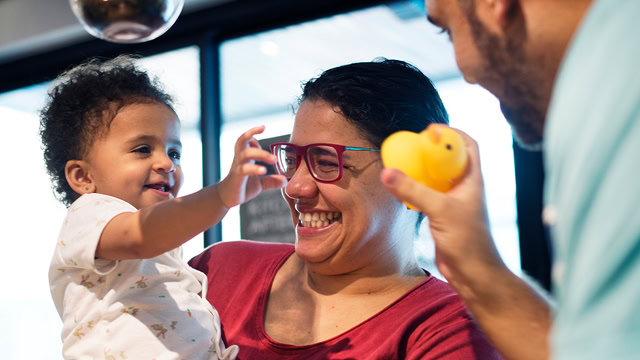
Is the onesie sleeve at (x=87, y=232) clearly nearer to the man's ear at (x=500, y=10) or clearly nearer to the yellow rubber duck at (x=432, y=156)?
the yellow rubber duck at (x=432, y=156)

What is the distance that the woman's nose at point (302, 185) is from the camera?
158 centimetres

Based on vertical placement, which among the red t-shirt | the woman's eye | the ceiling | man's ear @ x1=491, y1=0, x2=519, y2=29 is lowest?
the red t-shirt

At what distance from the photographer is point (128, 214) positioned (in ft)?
4.10

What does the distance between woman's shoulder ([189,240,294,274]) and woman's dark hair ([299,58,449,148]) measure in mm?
468

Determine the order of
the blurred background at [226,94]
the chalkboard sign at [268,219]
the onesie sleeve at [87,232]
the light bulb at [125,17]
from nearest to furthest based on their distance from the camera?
the light bulb at [125,17]
the onesie sleeve at [87,232]
the blurred background at [226,94]
the chalkboard sign at [268,219]

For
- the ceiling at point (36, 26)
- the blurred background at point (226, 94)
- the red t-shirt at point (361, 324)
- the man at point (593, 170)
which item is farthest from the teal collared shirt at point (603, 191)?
the ceiling at point (36, 26)

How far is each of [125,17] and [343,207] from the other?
74 cm

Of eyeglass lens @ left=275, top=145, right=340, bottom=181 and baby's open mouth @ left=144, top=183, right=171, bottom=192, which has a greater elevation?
eyeglass lens @ left=275, top=145, right=340, bottom=181

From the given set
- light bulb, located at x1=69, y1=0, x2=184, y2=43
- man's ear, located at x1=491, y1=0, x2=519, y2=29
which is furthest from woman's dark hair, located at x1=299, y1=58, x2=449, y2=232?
man's ear, located at x1=491, y1=0, x2=519, y2=29

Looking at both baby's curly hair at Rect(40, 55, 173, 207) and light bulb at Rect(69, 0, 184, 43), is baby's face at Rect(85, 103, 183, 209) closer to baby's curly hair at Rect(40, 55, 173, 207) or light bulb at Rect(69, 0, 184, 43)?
baby's curly hair at Rect(40, 55, 173, 207)

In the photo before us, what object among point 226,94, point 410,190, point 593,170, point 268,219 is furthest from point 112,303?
point 226,94

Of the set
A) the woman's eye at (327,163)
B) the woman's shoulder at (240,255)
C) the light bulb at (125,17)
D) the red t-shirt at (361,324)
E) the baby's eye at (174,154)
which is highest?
the light bulb at (125,17)

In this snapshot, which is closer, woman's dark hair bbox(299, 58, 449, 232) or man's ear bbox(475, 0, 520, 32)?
man's ear bbox(475, 0, 520, 32)

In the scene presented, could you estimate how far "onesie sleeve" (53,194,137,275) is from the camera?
1.25 metres
